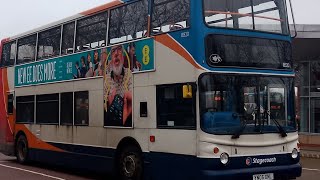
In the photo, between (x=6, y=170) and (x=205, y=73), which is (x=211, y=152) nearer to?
(x=205, y=73)

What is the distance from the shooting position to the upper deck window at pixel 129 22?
10.8m

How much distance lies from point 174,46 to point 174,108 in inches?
48.3

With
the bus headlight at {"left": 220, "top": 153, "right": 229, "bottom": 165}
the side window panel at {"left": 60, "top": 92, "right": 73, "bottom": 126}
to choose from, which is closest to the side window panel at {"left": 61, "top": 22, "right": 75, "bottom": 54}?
the side window panel at {"left": 60, "top": 92, "right": 73, "bottom": 126}

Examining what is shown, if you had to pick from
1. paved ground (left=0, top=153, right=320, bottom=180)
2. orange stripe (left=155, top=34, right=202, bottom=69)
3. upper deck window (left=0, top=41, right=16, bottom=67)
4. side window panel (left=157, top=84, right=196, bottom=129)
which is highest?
upper deck window (left=0, top=41, right=16, bottom=67)

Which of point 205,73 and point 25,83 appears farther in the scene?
point 25,83

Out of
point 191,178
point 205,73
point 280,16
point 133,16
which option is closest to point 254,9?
point 280,16

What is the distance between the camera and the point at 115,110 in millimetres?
11562

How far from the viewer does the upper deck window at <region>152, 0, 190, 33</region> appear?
31.7ft

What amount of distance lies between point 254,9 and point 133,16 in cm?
271

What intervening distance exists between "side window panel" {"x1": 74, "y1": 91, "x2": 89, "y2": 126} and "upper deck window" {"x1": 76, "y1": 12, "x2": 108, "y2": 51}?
1.21 meters

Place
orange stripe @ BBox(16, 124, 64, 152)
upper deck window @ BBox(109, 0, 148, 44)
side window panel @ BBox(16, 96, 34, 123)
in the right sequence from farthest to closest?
side window panel @ BBox(16, 96, 34, 123) → orange stripe @ BBox(16, 124, 64, 152) → upper deck window @ BBox(109, 0, 148, 44)

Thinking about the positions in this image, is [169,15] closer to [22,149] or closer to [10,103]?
[22,149]

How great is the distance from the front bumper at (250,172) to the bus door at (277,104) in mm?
896

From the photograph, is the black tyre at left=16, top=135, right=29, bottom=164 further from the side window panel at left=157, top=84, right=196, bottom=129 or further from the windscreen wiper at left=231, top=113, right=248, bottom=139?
the windscreen wiper at left=231, top=113, right=248, bottom=139
